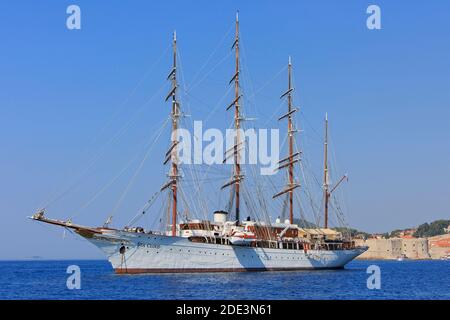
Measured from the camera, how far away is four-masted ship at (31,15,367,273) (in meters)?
67.8

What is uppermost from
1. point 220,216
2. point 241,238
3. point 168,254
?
point 220,216

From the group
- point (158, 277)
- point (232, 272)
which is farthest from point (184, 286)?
point (232, 272)

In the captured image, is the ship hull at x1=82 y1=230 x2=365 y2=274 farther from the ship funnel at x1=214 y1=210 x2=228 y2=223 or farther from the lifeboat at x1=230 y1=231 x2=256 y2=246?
the ship funnel at x1=214 y1=210 x2=228 y2=223

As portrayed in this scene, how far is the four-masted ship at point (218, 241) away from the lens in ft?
222

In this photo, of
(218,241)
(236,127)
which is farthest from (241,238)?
(236,127)

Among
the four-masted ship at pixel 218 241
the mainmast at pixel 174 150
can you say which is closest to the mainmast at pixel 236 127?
the four-masted ship at pixel 218 241

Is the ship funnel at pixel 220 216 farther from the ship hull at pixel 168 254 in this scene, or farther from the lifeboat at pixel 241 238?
the ship hull at pixel 168 254

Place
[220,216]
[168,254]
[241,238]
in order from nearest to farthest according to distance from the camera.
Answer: [168,254] → [241,238] → [220,216]

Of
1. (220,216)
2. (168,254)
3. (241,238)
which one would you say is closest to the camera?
(168,254)

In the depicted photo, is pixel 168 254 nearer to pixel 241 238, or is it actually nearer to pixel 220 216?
pixel 241 238

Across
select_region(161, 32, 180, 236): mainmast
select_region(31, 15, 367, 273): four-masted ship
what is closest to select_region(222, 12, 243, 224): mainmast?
select_region(31, 15, 367, 273): four-masted ship

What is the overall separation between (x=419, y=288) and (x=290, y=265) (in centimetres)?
2396

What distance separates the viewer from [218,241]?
74188 millimetres
